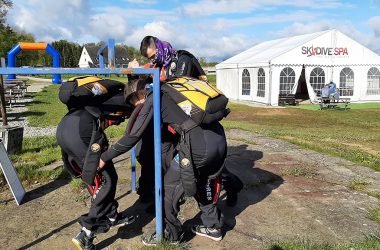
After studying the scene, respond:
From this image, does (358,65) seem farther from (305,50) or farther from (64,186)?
(64,186)

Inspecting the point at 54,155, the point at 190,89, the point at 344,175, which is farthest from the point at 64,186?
the point at 344,175

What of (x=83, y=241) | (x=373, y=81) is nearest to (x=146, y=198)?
(x=83, y=241)

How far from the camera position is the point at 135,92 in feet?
12.0

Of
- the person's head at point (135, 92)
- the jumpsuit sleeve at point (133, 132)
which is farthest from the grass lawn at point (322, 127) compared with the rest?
the jumpsuit sleeve at point (133, 132)

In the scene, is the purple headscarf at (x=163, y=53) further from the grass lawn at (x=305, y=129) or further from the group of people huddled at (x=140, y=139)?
the grass lawn at (x=305, y=129)

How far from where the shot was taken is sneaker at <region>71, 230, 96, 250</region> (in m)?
3.32

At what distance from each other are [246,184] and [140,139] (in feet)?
7.63

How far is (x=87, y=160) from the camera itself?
11.1 ft

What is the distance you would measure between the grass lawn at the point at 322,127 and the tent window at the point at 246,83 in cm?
454

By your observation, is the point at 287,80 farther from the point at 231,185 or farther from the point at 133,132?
the point at 133,132

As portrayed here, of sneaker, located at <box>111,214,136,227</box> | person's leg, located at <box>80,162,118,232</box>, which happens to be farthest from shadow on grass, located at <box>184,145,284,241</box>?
person's leg, located at <box>80,162,118,232</box>

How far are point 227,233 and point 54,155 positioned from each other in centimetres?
457

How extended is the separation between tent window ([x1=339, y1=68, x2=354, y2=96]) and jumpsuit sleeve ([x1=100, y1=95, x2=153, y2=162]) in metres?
23.2

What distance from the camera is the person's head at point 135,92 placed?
12.0 ft
